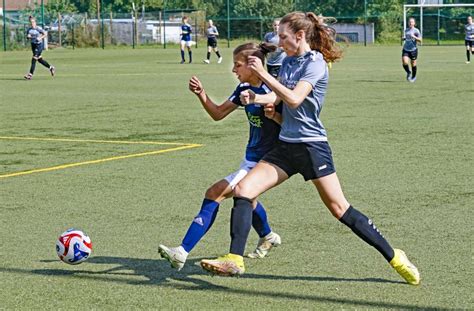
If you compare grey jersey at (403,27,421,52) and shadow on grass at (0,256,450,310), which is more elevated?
grey jersey at (403,27,421,52)

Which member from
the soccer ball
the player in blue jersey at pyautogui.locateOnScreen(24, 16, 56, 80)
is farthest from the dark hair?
the player in blue jersey at pyautogui.locateOnScreen(24, 16, 56, 80)

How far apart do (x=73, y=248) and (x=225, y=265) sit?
4.05ft

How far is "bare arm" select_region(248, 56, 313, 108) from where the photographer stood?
6.52 m

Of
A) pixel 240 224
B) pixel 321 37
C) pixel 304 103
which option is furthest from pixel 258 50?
pixel 240 224

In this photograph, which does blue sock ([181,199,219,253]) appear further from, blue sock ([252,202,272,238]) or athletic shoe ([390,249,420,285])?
athletic shoe ([390,249,420,285])

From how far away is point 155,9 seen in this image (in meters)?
104

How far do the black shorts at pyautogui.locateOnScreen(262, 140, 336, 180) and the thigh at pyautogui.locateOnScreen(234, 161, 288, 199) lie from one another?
0.15ft


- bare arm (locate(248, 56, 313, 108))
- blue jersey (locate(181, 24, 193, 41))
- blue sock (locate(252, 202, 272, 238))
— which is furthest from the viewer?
blue jersey (locate(181, 24, 193, 41))

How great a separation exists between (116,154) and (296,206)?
15.7 ft

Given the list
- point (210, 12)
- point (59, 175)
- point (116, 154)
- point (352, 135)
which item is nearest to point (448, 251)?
point (59, 175)

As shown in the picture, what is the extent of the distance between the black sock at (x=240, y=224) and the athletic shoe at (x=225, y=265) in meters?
0.07

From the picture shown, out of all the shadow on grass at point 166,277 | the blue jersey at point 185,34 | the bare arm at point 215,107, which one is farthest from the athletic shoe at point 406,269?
the blue jersey at point 185,34

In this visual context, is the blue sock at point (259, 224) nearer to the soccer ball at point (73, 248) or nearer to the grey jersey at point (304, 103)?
the grey jersey at point (304, 103)

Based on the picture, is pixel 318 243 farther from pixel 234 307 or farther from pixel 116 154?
pixel 116 154
